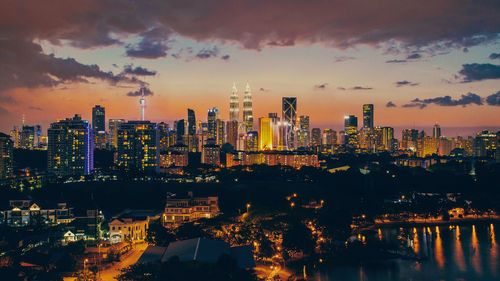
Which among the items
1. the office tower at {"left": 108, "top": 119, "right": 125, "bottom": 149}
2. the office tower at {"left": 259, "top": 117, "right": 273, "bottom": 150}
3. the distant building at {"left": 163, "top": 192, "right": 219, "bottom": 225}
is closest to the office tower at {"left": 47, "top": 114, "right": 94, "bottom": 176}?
the distant building at {"left": 163, "top": 192, "right": 219, "bottom": 225}

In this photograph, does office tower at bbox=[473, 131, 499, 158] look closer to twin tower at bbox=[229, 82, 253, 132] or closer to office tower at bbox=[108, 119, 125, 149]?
twin tower at bbox=[229, 82, 253, 132]

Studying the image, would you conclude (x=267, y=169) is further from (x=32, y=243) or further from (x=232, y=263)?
(x=232, y=263)

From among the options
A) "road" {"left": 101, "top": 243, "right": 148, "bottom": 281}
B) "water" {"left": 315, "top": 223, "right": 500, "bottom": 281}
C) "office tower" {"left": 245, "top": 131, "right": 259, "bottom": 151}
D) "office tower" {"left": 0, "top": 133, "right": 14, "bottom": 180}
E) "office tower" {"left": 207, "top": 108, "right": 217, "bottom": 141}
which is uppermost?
"office tower" {"left": 207, "top": 108, "right": 217, "bottom": 141}

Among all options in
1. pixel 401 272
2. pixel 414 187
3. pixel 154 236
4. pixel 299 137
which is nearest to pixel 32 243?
pixel 154 236

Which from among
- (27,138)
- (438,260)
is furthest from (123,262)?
(27,138)

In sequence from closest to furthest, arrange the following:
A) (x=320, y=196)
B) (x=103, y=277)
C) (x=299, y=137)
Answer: (x=103, y=277) → (x=320, y=196) → (x=299, y=137)

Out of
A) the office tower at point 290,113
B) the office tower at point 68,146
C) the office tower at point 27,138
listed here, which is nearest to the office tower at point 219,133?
the office tower at point 290,113
